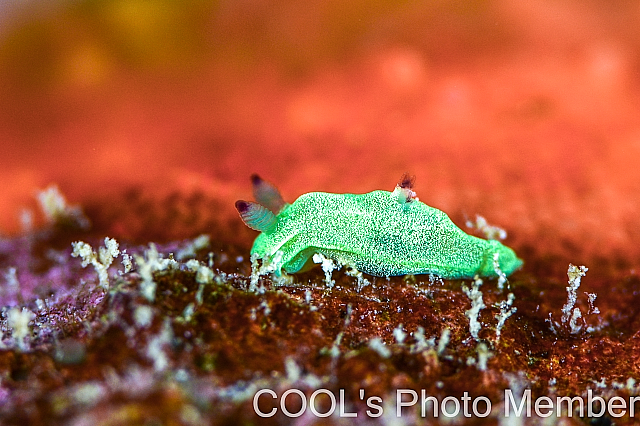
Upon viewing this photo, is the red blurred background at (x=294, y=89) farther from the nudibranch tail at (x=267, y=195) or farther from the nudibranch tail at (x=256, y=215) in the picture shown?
the nudibranch tail at (x=256, y=215)

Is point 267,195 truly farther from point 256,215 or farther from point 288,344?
point 288,344

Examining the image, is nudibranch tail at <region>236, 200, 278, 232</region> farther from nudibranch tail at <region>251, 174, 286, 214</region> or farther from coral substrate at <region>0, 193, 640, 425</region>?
coral substrate at <region>0, 193, 640, 425</region>

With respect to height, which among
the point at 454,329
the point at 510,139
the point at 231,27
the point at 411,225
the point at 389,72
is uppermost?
the point at 231,27

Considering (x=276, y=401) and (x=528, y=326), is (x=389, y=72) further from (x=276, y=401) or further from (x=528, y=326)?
(x=276, y=401)

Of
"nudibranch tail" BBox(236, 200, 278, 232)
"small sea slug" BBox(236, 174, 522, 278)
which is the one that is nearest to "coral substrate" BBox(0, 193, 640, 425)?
"small sea slug" BBox(236, 174, 522, 278)

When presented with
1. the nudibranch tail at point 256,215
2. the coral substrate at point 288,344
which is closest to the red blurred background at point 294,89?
the nudibranch tail at point 256,215

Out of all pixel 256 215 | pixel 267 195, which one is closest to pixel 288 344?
pixel 256 215

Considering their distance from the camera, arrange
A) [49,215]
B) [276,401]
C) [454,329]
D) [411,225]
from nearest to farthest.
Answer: [276,401] → [454,329] → [411,225] → [49,215]

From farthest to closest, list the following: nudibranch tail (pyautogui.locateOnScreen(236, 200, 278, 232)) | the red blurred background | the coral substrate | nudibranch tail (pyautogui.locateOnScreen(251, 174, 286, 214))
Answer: the red blurred background, nudibranch tail (pyautogui.locateOnScreen(251, 174, 286, 214)), nudibranch tail (pyautogui.locateOnScreen(236, 200, 278, 232)), the coral substrate

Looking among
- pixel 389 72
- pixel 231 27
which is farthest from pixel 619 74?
pixel 231 27
